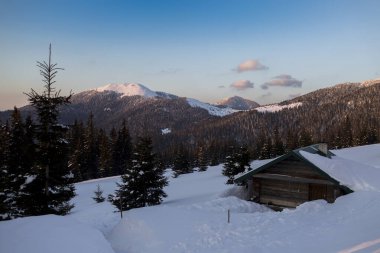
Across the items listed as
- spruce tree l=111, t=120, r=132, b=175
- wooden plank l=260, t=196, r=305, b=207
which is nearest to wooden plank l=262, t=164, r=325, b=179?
wooden plank l=260, t=196, r=305, b=207

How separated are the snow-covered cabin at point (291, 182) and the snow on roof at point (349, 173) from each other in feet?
1.23

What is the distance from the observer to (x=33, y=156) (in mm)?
19016

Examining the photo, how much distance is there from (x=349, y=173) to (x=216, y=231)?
10.8 m

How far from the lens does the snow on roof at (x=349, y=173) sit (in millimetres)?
20281

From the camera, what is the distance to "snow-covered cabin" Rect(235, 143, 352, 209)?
20.5m

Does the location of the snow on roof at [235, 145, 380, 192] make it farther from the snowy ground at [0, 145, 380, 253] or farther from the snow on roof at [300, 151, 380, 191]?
A: the snowy ground at [0, 145, 380, 253]

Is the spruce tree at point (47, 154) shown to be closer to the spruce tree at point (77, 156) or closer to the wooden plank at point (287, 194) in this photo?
the wooden plank at point (287, 194)

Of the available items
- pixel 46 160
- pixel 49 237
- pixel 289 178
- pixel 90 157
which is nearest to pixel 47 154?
pixel 46 160

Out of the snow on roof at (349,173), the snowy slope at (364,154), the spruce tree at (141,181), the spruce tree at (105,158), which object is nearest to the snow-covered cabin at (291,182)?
the snow on roof at (349,173)

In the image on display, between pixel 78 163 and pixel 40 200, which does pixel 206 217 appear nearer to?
pixel 40 200

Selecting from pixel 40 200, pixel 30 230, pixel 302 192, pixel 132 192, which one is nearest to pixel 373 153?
pixel 302 192

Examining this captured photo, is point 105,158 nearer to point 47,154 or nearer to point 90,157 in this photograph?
point 90,157

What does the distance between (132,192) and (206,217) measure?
9823 millimetres

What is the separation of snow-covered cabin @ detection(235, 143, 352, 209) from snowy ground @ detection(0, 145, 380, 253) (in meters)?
1.35
